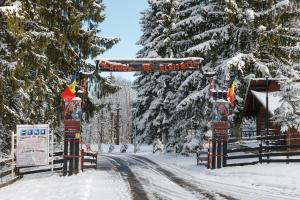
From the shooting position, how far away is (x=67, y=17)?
72.6ft

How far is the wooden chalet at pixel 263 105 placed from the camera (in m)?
25.0

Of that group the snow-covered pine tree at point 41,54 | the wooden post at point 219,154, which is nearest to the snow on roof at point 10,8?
the snow-covered pine tree at point 41,54

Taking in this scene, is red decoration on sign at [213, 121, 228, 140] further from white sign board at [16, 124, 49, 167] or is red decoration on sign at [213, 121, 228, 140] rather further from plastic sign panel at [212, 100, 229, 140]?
white sign board at [16, 124, 49, 167]

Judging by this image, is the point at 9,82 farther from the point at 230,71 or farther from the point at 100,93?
the point at 230,71

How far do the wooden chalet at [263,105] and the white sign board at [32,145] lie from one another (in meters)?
12.1

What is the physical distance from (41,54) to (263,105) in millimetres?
13549

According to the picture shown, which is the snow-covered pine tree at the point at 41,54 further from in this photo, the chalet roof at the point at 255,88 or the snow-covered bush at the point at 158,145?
the snow-covered bush at the point at 158,145

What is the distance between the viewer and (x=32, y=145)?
63.1ft

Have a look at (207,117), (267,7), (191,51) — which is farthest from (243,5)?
(207,117)

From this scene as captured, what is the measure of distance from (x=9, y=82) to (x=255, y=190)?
33.3ft

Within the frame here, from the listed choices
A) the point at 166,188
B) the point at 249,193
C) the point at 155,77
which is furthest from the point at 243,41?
the point at 249,193

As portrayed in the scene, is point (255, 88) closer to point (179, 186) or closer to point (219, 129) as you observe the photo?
point (219, 129)

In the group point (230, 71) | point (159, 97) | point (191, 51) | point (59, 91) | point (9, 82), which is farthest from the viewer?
point (159, 97)

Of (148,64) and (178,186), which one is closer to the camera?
(178,186)
